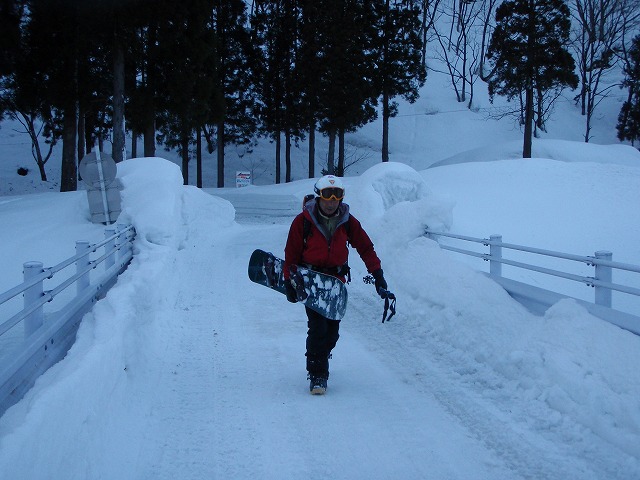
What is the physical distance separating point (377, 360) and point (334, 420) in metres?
1.62

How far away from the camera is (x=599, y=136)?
5869 centimetres

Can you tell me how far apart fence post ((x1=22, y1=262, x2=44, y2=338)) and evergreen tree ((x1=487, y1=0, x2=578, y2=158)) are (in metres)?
28.6

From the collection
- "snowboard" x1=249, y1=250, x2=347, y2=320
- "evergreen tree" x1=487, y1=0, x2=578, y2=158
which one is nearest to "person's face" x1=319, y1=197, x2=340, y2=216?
"snowboard" x1=249, y1=250, x2=347, y2=320

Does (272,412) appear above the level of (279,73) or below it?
below

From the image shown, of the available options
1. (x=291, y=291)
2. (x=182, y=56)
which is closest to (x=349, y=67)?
(x=182, y=56)

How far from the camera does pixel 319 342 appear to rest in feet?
17.3

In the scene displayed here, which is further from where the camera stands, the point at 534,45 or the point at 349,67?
the point at 349,67

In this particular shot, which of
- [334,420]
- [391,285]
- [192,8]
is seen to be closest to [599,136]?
[192,8]

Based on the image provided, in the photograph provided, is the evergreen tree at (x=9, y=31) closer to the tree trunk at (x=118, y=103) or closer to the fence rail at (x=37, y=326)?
the tree trunk at (x=118, y=103)

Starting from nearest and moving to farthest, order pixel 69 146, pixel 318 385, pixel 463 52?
pixel 318 385 → pixel 69 146 → pixel 463 52

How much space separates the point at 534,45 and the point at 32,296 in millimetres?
30074

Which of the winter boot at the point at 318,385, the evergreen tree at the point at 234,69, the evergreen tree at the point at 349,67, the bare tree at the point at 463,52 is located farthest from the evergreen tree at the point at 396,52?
the winter boot at the point at 318,385

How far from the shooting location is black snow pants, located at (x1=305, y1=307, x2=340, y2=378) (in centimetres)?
521

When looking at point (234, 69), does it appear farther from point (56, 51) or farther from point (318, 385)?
point (318, 385)
